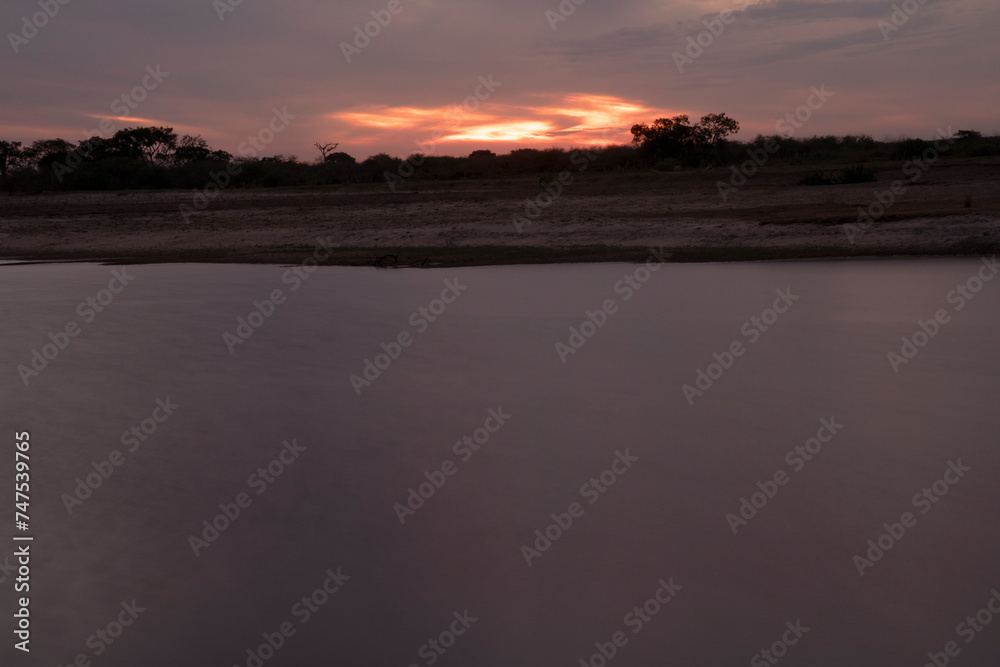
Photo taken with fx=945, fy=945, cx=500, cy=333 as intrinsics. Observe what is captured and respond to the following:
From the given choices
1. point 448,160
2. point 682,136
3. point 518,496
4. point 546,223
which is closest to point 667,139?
point 682,136

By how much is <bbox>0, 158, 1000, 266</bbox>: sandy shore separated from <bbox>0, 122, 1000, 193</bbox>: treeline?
305 inches

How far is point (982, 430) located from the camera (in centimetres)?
691

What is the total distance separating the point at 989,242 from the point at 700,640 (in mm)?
17985

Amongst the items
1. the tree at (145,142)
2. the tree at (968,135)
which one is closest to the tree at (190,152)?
the tree at (145,142)

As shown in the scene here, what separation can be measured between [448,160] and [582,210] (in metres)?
34.0

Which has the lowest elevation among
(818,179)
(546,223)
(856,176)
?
(546,223)

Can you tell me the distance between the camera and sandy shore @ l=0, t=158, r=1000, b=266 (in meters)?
21.2

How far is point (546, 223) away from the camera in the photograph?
26.7 meters

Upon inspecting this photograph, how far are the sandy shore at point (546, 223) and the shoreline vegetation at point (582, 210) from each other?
70 millimetres

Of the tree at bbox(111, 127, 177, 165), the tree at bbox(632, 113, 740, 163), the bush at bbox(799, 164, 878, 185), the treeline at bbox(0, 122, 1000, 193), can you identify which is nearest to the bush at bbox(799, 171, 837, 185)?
the bush at bbox(799, 164, 878, 185)

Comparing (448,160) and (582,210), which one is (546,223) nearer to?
(582,210)

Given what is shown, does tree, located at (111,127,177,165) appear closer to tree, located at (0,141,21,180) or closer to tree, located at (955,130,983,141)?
tree, located at (0,141,21,180)

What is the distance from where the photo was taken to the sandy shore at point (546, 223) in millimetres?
21219

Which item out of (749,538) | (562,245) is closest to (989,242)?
(562,245)
